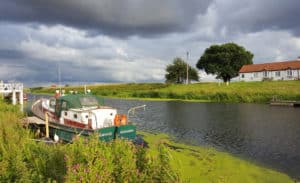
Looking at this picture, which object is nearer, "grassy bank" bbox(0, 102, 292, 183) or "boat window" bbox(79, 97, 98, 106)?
"grassy bank" bbox(0, 102, 292, 183)

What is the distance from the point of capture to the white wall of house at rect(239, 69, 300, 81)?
75.4 meters

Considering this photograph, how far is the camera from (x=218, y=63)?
97062 mm

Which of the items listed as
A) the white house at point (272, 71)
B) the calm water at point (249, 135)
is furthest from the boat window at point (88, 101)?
the white house at point (272, 71)

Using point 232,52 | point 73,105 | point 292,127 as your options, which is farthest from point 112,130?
point 232,52

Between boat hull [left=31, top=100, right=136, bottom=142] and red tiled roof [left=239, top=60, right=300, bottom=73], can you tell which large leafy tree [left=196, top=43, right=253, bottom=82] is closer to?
red tiled roof [left=239, top=60, right=300, bottom=73]

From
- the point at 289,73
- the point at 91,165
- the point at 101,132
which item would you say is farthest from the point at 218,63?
the point at 91,165

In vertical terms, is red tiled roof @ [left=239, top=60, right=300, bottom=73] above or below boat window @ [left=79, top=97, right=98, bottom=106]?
above

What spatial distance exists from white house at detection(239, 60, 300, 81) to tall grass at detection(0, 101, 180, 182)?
76.6 m

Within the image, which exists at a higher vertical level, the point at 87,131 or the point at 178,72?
the point at 178,72

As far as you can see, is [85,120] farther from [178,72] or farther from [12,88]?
[178,72]

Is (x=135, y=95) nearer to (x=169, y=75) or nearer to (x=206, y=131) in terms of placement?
(x=169, y=75)

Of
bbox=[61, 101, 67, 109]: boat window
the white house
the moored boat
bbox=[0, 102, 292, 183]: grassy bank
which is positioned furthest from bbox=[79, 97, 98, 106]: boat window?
the white house

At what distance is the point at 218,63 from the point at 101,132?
8605 cm

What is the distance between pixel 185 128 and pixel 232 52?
77.1 m
